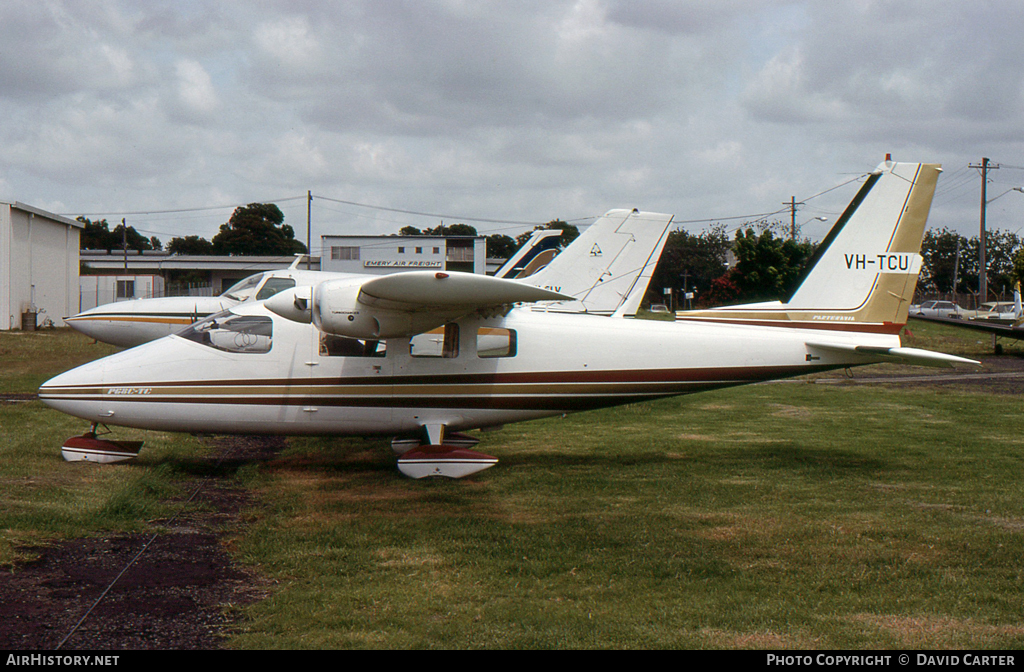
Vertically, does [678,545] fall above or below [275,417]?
below

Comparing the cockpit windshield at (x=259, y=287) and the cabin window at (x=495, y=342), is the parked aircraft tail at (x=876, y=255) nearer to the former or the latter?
the cabin window at (x=495, y=342)

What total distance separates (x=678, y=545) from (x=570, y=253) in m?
12.9

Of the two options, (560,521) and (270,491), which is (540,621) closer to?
(560,521)

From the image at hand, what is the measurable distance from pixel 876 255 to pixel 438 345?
20.8ft

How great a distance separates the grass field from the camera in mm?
5402

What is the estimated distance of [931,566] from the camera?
6.73 metres

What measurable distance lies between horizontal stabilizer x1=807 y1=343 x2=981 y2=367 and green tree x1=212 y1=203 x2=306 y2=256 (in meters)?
93.9

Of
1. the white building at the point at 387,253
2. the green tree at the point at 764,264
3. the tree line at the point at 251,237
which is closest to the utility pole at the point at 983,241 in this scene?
the green tree at the point at 764,264

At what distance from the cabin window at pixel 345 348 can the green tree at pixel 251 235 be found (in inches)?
3636

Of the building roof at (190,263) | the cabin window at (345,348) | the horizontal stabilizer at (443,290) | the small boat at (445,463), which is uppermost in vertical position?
the building roof at (190,263)

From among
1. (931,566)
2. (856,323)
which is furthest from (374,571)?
(856,323)

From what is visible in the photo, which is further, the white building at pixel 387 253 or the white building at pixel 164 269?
the white building at pixel 387 253

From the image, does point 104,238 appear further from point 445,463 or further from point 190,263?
point 445,463

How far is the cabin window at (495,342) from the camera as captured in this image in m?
10.5
